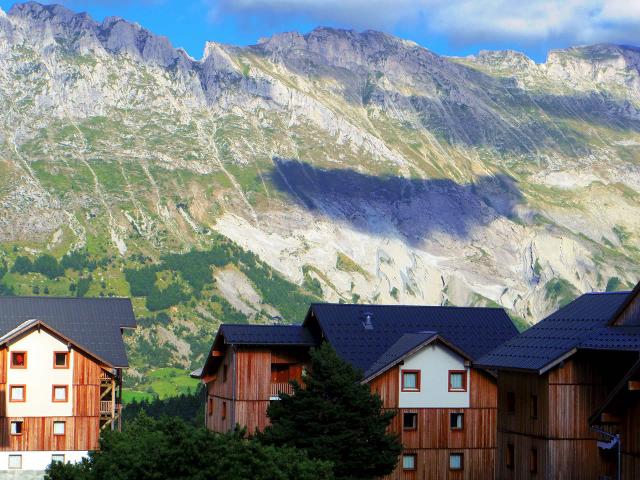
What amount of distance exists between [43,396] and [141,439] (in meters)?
36.0

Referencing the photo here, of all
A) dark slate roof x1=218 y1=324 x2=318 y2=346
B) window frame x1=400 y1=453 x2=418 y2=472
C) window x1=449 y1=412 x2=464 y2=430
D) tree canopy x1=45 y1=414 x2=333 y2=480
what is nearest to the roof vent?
dark slate roof x1=218 y1=324 x2=318 y2=346

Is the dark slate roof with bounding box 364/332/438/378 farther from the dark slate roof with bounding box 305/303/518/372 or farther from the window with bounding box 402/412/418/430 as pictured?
the window with bounding box 402/412/418/430

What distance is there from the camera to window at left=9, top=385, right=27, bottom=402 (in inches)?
3159

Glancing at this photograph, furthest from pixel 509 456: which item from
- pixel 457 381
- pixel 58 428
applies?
pixel 58 428

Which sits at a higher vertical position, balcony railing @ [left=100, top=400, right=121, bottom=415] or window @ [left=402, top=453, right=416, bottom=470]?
balcony railing @ [left=100, top=400, right=121, bottom=415]

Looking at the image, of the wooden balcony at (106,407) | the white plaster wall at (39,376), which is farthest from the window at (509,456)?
the wooden balcony at (106,407)

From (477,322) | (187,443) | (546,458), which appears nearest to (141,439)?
(187,443)

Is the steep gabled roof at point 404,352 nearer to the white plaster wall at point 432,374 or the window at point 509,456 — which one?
the white plaster wall at point 432,374

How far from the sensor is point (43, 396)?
267 ft

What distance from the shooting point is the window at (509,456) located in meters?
56.2

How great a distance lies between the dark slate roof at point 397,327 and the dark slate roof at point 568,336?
1351 centimetres

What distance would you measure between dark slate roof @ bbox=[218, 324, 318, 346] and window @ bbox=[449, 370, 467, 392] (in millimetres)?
9076

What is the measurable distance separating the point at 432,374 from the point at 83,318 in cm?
2934

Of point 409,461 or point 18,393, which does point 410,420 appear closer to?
point 409,461
